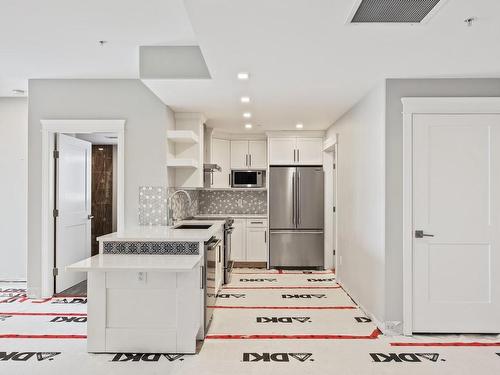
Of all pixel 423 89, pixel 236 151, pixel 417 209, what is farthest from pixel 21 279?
pixel 423 89

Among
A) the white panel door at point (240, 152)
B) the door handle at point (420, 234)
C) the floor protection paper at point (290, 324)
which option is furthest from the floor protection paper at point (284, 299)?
the white panel door at point (240, 152)

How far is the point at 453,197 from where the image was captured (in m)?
3.54

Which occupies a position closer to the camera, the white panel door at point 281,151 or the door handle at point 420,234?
Result: the door handle at point 420,234

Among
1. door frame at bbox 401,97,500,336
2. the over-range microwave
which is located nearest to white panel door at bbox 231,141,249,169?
the over-range microwave

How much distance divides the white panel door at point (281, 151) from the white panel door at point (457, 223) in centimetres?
327

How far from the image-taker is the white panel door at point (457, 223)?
139 inches

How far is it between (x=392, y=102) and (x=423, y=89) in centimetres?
30

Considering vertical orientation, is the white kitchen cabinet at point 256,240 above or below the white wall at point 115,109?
below

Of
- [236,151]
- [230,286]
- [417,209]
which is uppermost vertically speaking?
[236,151]

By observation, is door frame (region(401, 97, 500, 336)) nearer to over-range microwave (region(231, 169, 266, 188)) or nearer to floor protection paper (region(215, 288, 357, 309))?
floor protection paper (region(215, 288, 357, 309))

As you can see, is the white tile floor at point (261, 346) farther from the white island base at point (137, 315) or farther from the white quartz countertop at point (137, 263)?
the white quartz countertop at point (137, 263)

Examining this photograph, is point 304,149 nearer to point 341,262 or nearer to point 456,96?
point 341,262

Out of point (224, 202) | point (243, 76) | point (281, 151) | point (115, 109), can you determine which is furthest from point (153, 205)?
point (281, 151)

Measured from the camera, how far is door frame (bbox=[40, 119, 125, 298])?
4.60m
